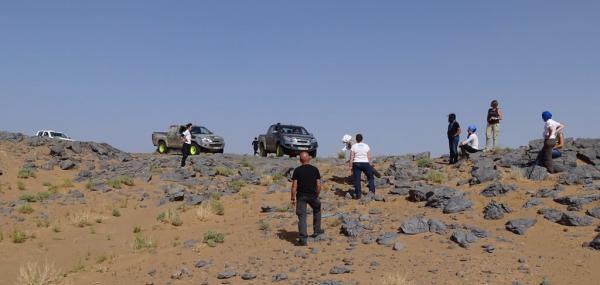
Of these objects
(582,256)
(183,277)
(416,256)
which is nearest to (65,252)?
(183,277)

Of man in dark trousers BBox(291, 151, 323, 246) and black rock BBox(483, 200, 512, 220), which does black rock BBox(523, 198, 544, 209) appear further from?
man in dark trousers BBox(291, 151, 323, 246)

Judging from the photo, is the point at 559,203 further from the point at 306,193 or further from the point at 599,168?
the point at 306,193

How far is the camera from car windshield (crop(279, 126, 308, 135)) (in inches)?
1004

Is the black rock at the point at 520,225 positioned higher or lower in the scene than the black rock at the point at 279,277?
higher

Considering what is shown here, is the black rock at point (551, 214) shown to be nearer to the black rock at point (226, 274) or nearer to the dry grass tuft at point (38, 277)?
the black rock at point (226, 274)

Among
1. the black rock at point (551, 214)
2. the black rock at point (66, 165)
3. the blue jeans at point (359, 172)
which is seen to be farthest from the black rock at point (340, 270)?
the black rock at point (66, 165)

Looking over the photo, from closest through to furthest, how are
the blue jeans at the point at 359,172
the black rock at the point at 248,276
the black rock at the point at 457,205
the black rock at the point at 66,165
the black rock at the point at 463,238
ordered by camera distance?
the black rock at the point at 248,276, the black rock at the point at 463,238, the black rock at the point at 457,205, the blue jeans at the point at 359,172, the black rock at the point at 66,165

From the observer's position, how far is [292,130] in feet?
84.6

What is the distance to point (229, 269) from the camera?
10.1 m

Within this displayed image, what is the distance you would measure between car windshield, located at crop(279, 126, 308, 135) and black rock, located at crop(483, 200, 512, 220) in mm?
14601

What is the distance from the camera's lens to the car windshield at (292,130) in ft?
83.7

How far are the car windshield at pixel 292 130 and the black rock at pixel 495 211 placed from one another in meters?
14.6

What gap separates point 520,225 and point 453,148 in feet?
20.8

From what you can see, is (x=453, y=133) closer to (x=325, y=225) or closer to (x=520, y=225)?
(x=520, y=225)
